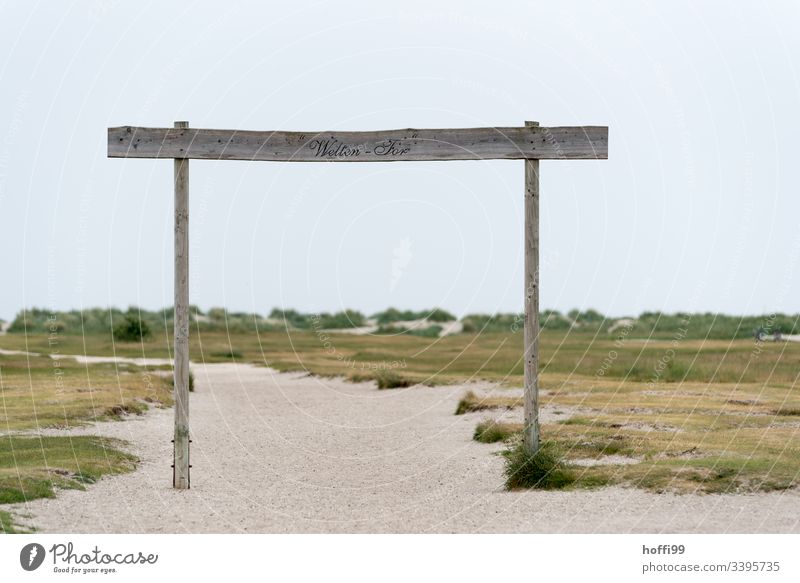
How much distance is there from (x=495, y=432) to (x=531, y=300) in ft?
20.3

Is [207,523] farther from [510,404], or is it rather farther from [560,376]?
[560,376]

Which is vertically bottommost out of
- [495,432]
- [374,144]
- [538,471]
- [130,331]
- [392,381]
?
[392,381]

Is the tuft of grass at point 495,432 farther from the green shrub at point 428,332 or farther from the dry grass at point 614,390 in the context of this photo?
the green shrub at point 428,332

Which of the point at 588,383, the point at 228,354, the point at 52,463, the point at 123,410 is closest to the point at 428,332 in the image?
the point at 228,354

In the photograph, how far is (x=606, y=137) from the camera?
14711mm

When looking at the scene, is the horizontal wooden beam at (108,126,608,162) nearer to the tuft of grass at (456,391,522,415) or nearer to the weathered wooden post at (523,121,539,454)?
the weathered wooden post at (523,121,539,454)

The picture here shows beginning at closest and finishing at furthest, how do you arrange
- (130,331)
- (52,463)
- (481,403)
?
(52,463) < (481,403) < (130,331)

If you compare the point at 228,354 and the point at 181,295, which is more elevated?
the point at 181,295

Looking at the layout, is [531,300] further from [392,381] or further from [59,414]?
[392,381]

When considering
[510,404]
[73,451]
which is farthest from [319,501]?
[510,404]

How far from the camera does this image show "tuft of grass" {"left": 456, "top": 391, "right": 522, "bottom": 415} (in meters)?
24.9

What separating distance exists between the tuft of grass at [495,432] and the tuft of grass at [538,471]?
4.71 meters

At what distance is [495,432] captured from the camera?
2038cm

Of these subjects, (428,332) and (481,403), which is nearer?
(481,403)
